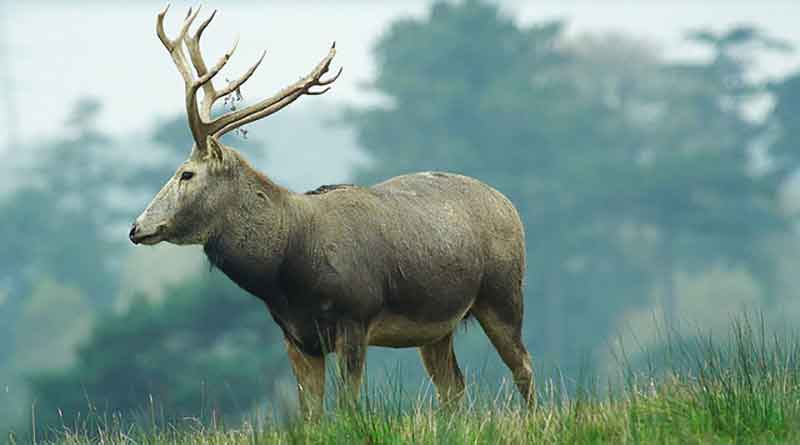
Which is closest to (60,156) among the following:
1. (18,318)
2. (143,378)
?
A: (18,318)

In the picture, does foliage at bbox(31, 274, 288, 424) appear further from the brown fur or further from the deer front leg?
the deer front leg

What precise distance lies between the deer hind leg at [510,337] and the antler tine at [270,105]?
1.90 meters

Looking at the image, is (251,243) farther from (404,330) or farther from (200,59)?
(200,59)

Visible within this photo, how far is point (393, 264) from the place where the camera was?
408 inches

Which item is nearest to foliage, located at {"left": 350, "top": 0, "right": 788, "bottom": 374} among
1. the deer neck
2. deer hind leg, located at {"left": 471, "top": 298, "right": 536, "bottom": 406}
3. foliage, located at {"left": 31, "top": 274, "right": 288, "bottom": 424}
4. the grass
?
foliage, located at {"left": 31, "top": 274, "right": 288, "bottom": 424}

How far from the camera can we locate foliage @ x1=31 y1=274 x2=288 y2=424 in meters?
36.1

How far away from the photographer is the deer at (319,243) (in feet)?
32.7

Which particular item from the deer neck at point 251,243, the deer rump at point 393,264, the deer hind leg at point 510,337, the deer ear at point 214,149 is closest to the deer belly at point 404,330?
the deer rump at point 393,264

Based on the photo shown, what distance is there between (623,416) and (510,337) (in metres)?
2.55

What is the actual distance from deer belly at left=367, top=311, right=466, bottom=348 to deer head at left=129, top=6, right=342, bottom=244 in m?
1.18

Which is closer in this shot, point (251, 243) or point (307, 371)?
point (251, 243)

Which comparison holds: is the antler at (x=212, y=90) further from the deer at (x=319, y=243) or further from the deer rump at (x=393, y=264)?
the deer rump at (x=393, y=264)

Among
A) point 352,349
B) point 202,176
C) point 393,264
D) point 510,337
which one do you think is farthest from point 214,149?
point 510,337

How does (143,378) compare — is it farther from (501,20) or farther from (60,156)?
(60,156)
